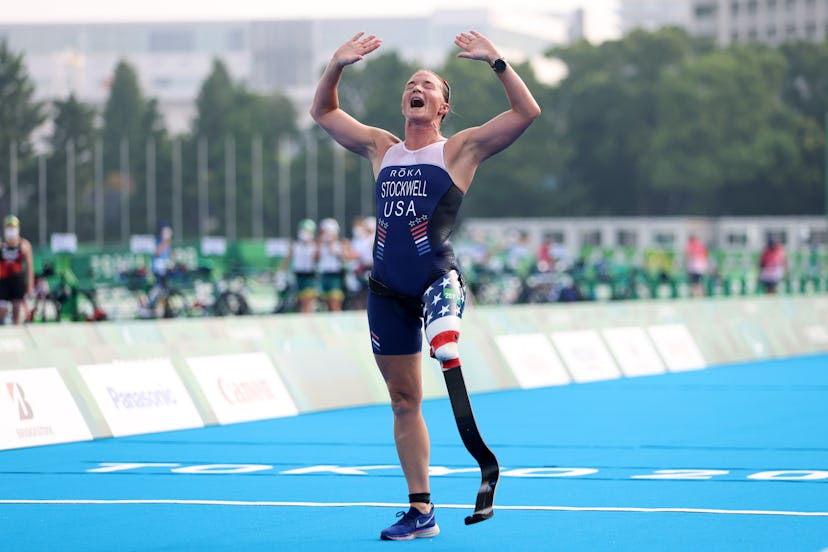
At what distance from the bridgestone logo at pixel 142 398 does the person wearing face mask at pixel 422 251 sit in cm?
591

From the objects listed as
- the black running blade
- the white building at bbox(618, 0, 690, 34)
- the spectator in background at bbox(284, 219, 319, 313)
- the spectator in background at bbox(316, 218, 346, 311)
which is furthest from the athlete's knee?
the white building at bbox(618, 0, 690, 34)

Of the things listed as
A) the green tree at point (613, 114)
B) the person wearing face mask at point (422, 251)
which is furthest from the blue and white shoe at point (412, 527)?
the green tree at point (613, 114)

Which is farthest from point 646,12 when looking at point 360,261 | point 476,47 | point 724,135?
point 476,47

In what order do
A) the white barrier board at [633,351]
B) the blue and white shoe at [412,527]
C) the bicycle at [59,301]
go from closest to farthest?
1. the blue and white shoe at [412,527]
2. the white barrier board at [633,351]
3. the bicycle at [59,301]

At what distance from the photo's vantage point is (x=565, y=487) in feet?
30.8

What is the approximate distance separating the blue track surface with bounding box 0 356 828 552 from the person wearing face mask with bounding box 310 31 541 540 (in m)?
0.48

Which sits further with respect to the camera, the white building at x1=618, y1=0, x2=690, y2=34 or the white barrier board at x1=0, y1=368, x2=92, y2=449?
the white building at x1=618, y1=0, x2=690, y2=34

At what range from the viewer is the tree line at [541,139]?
8181 centimetres

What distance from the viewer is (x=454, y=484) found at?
9625 mm

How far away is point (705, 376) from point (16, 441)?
1057 centimetres

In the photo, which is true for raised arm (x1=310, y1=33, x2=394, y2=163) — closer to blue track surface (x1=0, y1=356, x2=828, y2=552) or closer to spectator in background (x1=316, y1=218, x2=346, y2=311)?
blue track surface (x1=0, y1=356, x2=828, y2=552)

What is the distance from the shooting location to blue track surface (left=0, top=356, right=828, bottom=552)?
748 cm

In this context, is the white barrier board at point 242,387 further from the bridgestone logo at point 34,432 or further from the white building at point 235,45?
the white building at point 235,45

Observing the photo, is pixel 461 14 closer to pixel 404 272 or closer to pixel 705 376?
pixel 705 376
